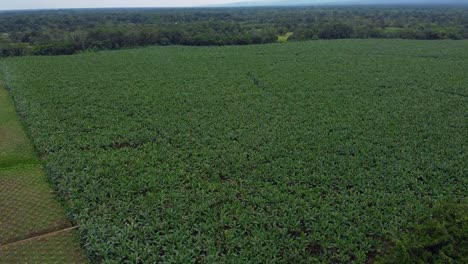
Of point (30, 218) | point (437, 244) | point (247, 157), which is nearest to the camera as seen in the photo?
point (437, 244)

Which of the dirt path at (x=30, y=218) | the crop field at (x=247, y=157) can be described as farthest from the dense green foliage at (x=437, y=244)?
the dirt path at (x=30, y=218)

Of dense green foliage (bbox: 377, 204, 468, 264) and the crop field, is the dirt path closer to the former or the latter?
the crop field

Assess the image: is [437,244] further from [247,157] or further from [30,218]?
[30,218]

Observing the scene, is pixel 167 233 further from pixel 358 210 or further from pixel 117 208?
pixel 358 210

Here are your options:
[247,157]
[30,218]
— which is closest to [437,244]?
[247,157]

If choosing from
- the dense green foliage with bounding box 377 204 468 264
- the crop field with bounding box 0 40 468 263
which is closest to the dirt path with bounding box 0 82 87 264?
the crop field with bounding box 0 40 468 263

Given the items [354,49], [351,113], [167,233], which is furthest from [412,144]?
A: [354,49]

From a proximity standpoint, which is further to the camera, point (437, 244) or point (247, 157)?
point (247, 157)
